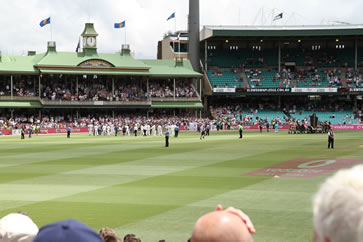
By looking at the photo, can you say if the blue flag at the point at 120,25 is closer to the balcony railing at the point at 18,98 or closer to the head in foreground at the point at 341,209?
the balcony railing at the point at 18,98

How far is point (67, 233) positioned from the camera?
295 centimetres

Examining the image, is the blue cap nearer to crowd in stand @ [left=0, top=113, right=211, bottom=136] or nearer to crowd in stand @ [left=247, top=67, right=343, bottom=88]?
crowd in stand @ [left=0, top=113, right=211, bottom=136]

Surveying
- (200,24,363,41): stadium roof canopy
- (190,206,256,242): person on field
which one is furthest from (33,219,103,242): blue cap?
(200,24,363,41): stadium roof canopy

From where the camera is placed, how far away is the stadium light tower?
10200 centimetres

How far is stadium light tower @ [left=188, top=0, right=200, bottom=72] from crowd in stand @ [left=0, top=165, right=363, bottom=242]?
99178mm

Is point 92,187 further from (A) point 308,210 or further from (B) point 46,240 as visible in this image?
(B) point 46,240

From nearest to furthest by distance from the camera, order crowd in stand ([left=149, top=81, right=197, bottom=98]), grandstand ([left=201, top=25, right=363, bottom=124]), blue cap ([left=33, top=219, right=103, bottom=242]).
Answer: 1. blue cap ([left=33, top=219, right=103, bottom=242])
2. crowd in stand ([left=149, top=81, right=197, bottom=98])
3. grandstand ([left=201, top=25, right=363, bottom=124])

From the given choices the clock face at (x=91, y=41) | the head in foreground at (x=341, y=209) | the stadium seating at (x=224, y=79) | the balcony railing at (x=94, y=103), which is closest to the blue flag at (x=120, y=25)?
the clock face at (x=91, y=41)

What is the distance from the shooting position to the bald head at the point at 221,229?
3189 millimetres

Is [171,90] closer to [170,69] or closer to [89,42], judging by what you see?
[170,69]

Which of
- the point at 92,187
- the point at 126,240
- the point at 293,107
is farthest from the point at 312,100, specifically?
the point at 126,240

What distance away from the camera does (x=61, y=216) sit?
15562 mm

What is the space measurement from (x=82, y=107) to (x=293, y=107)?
3554 centimetres

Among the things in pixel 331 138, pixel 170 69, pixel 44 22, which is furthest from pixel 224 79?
pixel 331 138
